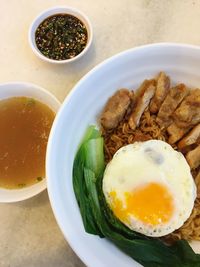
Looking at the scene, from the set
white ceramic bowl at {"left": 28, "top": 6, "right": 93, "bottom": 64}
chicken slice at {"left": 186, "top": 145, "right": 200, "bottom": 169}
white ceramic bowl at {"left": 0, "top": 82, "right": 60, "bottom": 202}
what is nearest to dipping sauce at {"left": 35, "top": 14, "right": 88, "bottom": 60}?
white ceramic bowl at {"left": 28, "top": 6, "right": 93, "bottom": 64}

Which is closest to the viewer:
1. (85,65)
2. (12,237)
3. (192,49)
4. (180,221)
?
(180,221)

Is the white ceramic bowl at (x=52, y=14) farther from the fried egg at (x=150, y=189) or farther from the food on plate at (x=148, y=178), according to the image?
the fried egg at (x=150, y=189)

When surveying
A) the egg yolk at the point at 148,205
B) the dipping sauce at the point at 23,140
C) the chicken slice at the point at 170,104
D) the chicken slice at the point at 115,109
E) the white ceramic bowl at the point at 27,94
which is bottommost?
the dipping sauce at the point at 23,140

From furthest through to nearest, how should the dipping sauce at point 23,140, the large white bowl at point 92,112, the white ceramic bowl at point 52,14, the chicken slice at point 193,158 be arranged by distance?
the white ceramic bowl at point 52,14 < the dipping sauce at point 23,140 < the chicken slice at point 193,158 < the large white bowl at point 92,112

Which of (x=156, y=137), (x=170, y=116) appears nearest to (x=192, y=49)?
(x=170, y=116)


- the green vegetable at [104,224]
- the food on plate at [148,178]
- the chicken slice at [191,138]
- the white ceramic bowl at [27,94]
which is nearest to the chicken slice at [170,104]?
the food on plate at [148,178]

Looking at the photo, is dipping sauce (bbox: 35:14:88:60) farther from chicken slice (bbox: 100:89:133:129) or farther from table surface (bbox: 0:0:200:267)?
chicken slice (bbox: 100:89:133:129)

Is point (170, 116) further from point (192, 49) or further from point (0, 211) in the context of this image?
point (0, 211)
